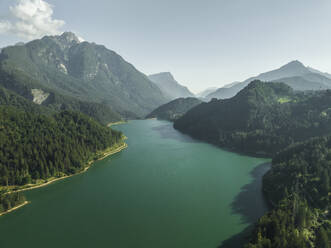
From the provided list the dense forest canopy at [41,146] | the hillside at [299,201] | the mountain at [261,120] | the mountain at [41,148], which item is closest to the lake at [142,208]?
the mountain at [41,148]

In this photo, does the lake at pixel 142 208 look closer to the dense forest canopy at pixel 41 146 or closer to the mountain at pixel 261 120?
the dense forest canopy at pixel 41 146

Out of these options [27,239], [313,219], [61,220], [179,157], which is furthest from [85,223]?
[179,157]

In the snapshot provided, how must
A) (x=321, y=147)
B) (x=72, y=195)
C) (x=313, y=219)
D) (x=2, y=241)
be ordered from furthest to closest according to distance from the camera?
(x=321, y=147)
(x=72, y=195)
(x=313, y=219)
(x=2, y=241)

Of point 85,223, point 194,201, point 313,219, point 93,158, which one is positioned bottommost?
point 313,219

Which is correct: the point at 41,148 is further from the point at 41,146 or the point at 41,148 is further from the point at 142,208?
the point at 142,208

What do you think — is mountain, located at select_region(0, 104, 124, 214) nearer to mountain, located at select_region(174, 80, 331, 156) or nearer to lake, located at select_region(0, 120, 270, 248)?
lake, located at select_region(0, 120, 270, 248)

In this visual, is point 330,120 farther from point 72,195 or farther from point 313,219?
point 72,195
